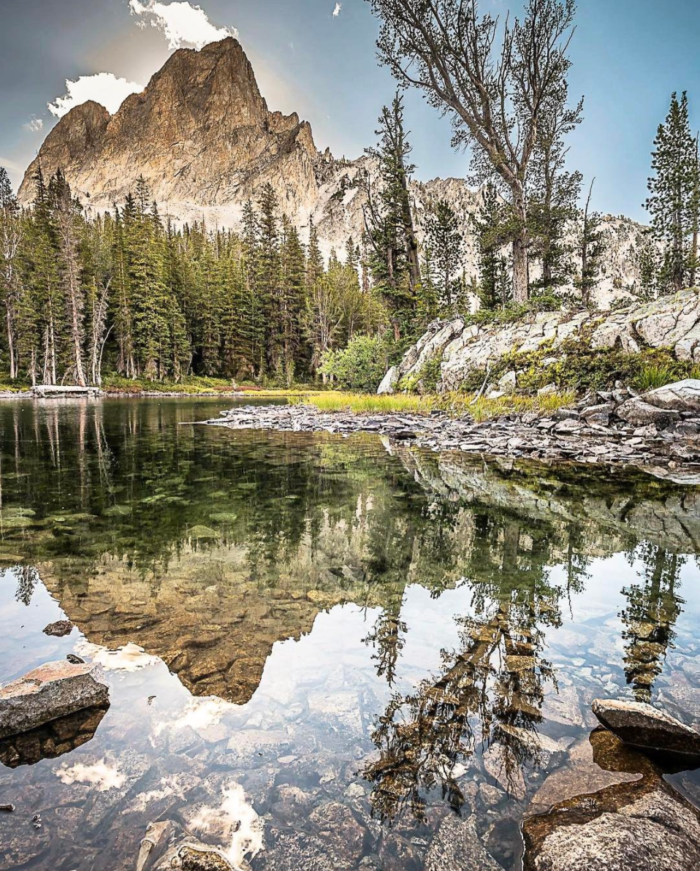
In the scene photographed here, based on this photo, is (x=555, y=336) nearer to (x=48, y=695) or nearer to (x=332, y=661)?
(x=332, y=661)

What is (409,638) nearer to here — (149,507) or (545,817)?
(545,817)

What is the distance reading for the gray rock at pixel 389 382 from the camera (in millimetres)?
22297

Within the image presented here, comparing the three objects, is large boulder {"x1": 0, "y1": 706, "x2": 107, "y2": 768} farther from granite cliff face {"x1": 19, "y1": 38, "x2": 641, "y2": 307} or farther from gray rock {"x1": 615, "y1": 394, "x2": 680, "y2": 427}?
granite cliff face {"x1": 19, "y1": 38, "x2": 641, "y2": 307}

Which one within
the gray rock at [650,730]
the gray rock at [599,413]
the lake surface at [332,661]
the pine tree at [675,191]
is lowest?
the lake surface at [332,661]

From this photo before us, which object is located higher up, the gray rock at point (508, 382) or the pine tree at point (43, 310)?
the pine tree at point (43, 310)

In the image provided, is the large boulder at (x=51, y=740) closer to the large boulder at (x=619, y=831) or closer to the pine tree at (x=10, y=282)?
the large boulder at (x=619, y=831)

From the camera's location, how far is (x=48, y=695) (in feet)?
7.25

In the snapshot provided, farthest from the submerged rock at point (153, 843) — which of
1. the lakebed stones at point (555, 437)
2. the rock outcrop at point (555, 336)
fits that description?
the rock outcrop at point (555, 336)

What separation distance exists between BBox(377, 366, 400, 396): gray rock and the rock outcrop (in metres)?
0.39

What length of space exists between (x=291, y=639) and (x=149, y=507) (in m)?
3.78

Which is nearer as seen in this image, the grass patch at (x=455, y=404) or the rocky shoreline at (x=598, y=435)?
the rocky shoreline at (x=598, y=435)

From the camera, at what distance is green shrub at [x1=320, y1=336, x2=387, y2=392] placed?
983 inches

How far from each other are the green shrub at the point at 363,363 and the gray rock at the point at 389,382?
1.73 m

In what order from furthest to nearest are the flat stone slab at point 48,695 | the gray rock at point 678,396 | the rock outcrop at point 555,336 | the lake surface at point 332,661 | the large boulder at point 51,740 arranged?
the rock outcrop at point 555,336
the gray rock at point 678,396
the flat stone slab at point 48,695
the large boulder at point 51,740
the lake surface at point 332,661
